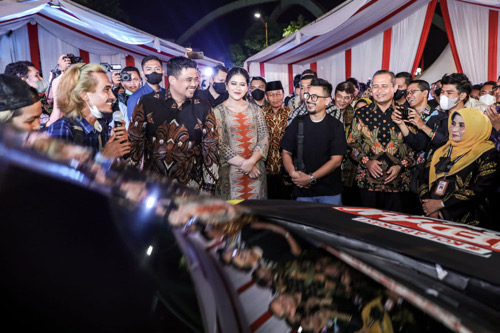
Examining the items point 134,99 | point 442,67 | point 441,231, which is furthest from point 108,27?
point 442,67

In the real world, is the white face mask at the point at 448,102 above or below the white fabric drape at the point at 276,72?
below

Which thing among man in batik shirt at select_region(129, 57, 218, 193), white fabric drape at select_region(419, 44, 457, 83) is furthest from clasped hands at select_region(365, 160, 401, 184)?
white fabric drape at select_region(419, 44, 457, 83)

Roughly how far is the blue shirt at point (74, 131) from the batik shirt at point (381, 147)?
2398 millimetres

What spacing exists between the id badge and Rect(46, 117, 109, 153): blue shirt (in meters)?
2.51

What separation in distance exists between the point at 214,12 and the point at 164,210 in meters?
Answer: 48.5

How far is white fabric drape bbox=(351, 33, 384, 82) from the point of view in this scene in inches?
364

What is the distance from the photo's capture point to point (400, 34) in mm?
8508

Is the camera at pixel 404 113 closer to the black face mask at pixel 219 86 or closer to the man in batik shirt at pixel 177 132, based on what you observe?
the man in batik shirt at pixel 177 132

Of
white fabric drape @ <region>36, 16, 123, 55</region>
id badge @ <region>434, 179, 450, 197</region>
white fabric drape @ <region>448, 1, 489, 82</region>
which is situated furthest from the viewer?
white fabric drape @ <region>36, 16, 123, 55</region>

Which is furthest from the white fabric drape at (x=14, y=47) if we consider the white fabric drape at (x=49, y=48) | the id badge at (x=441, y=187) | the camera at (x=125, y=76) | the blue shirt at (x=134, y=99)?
the id badge at (x=441, y=187)

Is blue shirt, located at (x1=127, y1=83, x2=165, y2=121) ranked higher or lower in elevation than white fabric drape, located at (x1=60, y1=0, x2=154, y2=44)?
lower

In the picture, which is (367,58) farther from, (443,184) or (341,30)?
(443,184)

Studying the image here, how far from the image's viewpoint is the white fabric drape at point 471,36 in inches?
296

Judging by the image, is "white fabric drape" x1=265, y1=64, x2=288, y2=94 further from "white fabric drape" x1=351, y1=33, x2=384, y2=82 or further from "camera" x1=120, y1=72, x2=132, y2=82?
"camera" x1=120, y1=72, x2=132, y2=82
